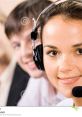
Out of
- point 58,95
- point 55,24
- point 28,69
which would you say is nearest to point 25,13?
point 55,24

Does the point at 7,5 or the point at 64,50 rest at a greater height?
the point at 7,5

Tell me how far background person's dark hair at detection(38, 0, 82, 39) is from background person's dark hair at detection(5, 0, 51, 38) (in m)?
0.06

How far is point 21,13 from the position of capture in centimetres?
155

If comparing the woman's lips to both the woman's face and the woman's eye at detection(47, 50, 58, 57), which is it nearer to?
the woman's face

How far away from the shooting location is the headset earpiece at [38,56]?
151cm

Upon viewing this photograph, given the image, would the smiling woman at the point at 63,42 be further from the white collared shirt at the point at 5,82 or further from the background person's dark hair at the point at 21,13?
the white collared shirt at the point at 5,82

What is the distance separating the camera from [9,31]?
5.12 ft

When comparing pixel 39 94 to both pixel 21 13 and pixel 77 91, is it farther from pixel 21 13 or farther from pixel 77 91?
pixel 21 13

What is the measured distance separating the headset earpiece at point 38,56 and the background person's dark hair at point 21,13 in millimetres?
152

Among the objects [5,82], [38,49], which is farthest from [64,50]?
[5,82]

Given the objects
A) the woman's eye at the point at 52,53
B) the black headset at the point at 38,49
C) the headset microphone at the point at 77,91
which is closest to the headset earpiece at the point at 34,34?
the black headset at the point at 38,49

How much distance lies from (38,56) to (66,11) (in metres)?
0.29
